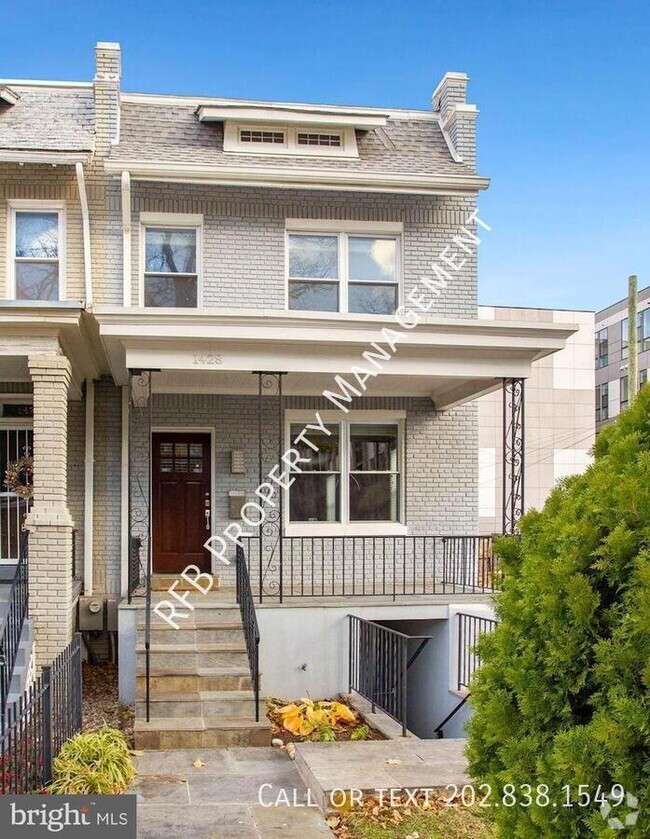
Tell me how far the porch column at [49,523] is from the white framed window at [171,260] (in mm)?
3415

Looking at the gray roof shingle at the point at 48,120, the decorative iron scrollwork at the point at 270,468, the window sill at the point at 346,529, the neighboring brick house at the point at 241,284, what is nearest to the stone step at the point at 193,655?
the neighboring brick house at the point at 241,284

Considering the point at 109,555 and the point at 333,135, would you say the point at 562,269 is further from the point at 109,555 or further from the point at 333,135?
the point at 109,555

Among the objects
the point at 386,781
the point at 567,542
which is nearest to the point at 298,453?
the point at 386,781

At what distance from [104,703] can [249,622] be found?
7.12 feet

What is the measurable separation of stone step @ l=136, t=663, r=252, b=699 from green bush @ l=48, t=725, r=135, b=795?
1.70 metres

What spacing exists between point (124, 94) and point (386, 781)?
467 inches

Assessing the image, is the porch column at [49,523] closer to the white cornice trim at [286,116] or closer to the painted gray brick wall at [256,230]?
the painted gray brick wall at [256,230]

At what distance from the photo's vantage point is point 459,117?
14.7m

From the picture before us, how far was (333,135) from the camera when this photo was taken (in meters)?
14.3

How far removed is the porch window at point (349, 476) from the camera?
45.3 feet

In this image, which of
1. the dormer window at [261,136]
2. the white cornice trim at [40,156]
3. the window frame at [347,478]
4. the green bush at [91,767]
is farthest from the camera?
the dormer window at [261,136]

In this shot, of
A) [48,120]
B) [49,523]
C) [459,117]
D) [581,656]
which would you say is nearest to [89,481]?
[49,523]

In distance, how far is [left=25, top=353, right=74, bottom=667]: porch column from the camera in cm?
1008

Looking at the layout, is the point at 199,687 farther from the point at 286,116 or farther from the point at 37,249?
the point at 286,116
